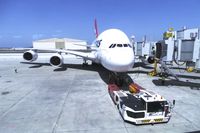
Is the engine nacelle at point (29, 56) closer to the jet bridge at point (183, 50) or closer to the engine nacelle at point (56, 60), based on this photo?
the engine nacelle at point (56, 60)

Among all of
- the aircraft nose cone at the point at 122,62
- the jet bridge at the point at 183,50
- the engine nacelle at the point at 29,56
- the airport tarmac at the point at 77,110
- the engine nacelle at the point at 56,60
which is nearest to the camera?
the airport tarmac at the point at 77,110

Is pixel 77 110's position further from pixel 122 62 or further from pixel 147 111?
pixel 122 62

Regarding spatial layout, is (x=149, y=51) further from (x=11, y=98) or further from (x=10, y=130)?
(x=10, y=130)

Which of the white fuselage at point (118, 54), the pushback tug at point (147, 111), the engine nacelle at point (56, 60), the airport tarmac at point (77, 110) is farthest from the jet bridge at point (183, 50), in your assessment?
the engine nacelle at point (56, 60)

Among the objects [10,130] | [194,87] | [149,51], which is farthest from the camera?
[149,51]

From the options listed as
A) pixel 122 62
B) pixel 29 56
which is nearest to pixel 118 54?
pixel 122 62

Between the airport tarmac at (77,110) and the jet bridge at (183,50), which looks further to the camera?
the jet bridge at (183,50)

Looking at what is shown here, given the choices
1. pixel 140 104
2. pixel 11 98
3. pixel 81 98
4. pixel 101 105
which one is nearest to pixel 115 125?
pixel 140 104

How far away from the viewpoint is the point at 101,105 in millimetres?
9828

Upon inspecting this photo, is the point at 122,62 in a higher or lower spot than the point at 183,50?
lower

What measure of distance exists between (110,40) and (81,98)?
588 centimetres

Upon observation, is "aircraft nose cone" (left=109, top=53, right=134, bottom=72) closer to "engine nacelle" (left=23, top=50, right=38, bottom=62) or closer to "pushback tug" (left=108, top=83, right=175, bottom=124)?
"pushback tug" (left=108, top=83, right=175, bottom=124)

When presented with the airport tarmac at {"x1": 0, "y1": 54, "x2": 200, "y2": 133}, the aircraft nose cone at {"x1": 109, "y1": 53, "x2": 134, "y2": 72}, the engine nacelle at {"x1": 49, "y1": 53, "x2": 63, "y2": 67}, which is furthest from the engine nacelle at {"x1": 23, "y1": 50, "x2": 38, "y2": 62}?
the aircraft nose cone at {"x1": 109, "y1": 53, "x2": 134, "y2": 72}

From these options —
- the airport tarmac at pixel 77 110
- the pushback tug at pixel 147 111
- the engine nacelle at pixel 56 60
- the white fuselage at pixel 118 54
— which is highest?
the white fuselage at pixel 118 54
